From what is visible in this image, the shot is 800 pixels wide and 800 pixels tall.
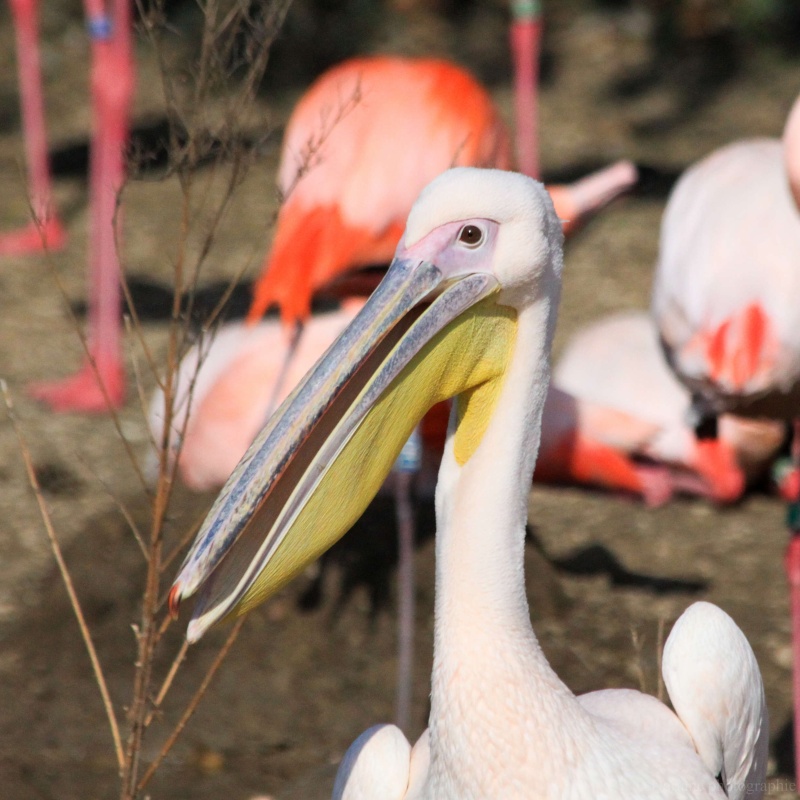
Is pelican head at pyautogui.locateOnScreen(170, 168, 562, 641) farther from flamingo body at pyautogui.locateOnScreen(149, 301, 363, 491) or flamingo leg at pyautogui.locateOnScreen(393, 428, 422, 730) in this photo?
flamingo body at pyautogui.locateOnScreen(149, 301, 363, 491)

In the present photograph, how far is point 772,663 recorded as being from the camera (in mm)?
3566

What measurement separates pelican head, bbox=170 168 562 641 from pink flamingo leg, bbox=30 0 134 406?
2.99 m

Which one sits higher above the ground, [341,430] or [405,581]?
[341,430]

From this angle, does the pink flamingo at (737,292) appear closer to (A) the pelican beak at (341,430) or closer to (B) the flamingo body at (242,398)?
(B) the flamingo body at (242,398)

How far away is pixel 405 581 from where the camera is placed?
11.3ft

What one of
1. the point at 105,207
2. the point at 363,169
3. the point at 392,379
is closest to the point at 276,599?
the point at 363,169

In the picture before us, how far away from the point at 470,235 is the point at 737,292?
6.72 ft

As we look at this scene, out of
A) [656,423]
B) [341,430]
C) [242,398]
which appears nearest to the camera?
[341,430]

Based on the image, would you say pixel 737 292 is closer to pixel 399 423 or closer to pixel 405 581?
pixel 405 581

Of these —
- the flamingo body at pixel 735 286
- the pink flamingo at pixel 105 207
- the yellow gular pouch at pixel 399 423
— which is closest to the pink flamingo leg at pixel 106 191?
the pink flamingo at pixel 105 207

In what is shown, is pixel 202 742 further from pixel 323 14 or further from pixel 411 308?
pixel 323 14

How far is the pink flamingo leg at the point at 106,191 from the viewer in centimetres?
472

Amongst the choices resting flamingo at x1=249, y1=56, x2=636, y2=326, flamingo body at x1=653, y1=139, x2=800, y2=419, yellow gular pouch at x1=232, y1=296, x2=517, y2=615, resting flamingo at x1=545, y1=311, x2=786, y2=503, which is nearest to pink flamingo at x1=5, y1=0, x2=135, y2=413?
resting flamingo at x1=249, y1=56, x2=636, y2=326

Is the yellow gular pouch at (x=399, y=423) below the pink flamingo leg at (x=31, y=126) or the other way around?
the other way around
